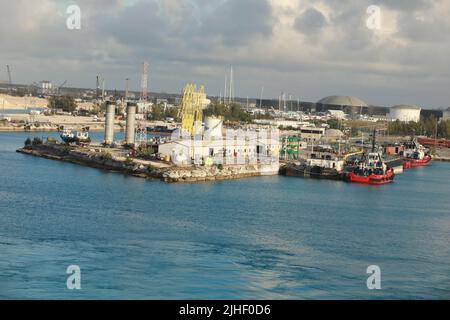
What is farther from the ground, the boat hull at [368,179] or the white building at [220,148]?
the white building at [220,148]

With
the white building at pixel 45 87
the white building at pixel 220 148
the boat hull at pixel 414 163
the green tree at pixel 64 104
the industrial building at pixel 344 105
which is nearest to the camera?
the white building at pixel 220 148

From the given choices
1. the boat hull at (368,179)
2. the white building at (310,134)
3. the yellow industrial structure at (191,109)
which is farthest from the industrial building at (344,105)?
the boat hull at (368,179)

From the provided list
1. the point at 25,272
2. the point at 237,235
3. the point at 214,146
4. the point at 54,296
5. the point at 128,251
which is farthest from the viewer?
the point at 214,146

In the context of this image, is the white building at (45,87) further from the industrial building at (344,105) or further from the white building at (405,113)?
the white building at (405,113)

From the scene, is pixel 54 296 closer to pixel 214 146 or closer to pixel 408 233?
pixel 408 233

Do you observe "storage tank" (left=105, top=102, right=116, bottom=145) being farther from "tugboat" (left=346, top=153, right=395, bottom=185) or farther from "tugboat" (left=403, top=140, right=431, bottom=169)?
"tugboat" (left=403, top=140, right=431, bottom=169)

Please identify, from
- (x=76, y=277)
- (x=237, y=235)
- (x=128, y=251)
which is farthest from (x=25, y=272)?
(x=237, y=235)

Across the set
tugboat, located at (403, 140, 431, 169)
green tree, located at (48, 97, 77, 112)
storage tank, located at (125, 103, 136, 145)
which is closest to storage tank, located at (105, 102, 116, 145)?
storage tank, located at (125, 103, 136, 145)
